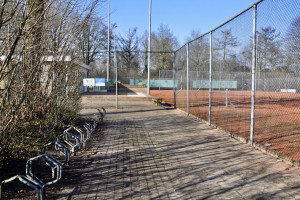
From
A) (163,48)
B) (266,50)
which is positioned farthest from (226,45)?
(163,48)

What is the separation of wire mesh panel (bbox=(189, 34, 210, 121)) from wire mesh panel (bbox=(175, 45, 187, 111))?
0.99m

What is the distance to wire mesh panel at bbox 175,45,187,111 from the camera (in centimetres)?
1276

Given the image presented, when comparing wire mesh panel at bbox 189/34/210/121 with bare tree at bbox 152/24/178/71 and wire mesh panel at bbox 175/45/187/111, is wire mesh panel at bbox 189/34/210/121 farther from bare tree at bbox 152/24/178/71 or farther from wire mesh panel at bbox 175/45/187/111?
bare tree at bbox 152/24/178/71

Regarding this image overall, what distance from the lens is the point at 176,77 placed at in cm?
1538

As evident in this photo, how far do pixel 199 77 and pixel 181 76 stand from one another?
2.56m

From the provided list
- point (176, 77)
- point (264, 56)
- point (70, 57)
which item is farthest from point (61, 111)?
point (176, 77)

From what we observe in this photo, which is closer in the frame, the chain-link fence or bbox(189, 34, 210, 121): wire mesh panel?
the chain-link fence

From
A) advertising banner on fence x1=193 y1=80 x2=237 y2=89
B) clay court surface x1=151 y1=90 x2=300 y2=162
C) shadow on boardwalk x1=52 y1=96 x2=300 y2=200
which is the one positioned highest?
advertising banner on fence x1=193 y1=80 x2=237 y2=89

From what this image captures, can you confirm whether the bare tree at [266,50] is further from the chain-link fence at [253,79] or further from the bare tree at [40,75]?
the bare tree at [40,75]

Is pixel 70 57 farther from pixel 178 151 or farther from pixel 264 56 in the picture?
pixel 264 56

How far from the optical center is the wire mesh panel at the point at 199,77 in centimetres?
1017

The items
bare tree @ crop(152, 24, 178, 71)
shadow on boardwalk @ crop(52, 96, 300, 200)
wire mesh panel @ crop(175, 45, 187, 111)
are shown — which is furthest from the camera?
bare tree @ crop(152, 24, 178, 71)

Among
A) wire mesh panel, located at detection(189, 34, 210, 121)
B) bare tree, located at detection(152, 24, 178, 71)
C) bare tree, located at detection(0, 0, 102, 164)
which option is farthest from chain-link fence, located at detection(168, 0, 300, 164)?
bare tree, located at detection(152, 24, 178, 71)

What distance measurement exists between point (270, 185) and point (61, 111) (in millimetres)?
5977
